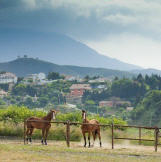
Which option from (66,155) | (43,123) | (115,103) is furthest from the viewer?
(115,103)

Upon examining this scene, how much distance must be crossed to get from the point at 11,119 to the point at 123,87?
165m

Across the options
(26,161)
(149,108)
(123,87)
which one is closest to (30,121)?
(26,161)

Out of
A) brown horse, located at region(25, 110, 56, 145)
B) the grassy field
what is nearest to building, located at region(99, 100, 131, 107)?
brown horse, located at region(25, 110, 56, 145)

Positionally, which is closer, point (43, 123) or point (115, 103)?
point (43, 123)

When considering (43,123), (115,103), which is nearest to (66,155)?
(43,123)

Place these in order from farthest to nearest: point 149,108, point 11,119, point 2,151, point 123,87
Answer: point 123,87 < point 149,108 < point 11,119 < point 2,151

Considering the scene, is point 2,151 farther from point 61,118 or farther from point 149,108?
point 149,108

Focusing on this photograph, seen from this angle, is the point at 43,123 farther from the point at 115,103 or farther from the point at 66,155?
the point at 115,103

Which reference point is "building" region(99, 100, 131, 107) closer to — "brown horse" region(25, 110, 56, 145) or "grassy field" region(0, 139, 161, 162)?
"brown horse" region(25, 110, 56, 145)

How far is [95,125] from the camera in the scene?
17.7m

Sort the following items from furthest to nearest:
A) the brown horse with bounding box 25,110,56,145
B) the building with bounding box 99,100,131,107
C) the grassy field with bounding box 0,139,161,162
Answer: the building with bounding box 99,100,131,107, the brown horse with bounding box 25,110,56,145, the grassy field with bounding box 0,139,161,162

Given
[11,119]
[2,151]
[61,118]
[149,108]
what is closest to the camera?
[2,151]

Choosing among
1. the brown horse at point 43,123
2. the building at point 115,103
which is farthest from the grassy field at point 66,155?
the building at point 115,103

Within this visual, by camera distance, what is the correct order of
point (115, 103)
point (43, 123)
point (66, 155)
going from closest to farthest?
point (66, 155), point (43, 123), point (115, 103)
